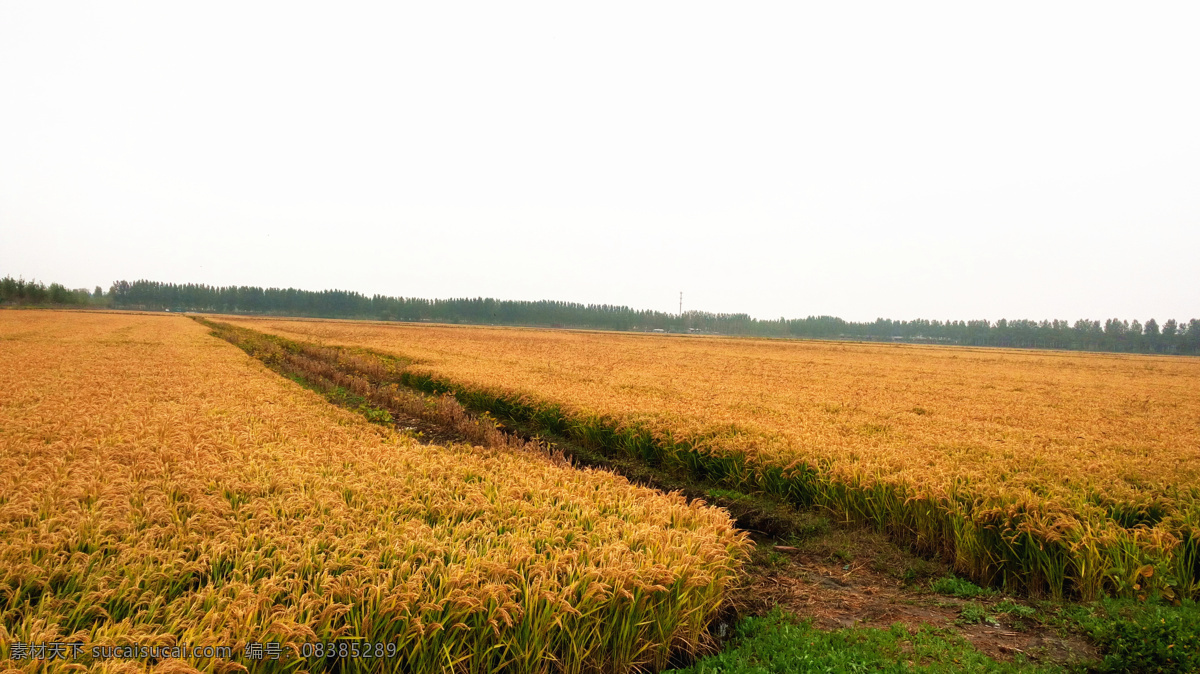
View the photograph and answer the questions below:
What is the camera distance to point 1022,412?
51.5 feet

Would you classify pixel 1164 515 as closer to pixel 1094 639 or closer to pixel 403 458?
pixel 1094 639

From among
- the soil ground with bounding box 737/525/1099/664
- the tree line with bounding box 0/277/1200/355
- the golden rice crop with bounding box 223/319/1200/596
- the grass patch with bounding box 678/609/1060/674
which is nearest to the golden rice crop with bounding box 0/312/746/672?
the grass patch with bounding box 678/609/1060/674

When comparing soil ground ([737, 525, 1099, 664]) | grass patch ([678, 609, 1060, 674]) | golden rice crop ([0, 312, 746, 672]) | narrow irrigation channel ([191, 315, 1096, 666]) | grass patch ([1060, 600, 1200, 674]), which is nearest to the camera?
golden rice crop ([0, 312, 746, 672])

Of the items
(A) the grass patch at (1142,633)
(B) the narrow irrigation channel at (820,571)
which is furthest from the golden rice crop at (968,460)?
(A) the grass patch at (1142,633)

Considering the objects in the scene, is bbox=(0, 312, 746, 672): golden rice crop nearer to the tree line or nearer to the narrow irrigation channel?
the narrow irrigation channel

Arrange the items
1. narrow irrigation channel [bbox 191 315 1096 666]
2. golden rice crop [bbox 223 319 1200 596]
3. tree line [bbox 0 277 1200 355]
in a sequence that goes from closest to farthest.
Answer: narrow irrigation channel [bbox 191 315 1096 666], golden rice crop [bbox 223 319 1200 596], tree line [bbox 0 277 1200 355]

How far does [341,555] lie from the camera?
4.24 meters

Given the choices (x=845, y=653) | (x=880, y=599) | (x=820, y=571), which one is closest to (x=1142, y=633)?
(x=880, y=599)

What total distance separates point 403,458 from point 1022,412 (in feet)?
57.1

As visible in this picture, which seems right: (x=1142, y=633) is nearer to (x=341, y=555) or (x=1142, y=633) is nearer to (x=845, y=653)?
(x=845, y=653)

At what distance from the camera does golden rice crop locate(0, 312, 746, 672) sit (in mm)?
Result: 3400

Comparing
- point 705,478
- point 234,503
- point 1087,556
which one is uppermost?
point 234,503

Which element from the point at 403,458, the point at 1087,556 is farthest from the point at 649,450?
the point at 1087,556

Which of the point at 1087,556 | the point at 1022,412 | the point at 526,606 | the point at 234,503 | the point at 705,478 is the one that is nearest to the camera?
the point at 526,606
